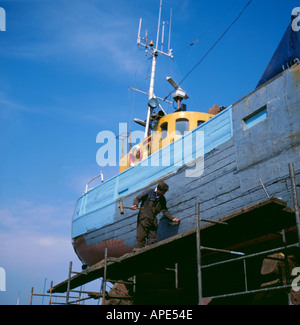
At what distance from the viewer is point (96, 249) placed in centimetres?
1202

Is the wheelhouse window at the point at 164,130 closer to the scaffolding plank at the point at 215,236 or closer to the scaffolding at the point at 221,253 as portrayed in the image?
the scaffolding at the point at 221,253

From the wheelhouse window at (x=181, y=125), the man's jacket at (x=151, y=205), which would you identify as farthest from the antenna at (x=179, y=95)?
the man's jacket at (x=151, y=205)

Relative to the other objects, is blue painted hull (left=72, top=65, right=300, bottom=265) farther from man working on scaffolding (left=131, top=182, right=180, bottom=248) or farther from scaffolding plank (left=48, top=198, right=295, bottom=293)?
scaffolding plank (left=48, top=198, right=295, bottom=293)

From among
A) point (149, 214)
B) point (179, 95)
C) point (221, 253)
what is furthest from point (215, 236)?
point (179, 95)

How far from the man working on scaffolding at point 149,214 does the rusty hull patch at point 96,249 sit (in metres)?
2.14

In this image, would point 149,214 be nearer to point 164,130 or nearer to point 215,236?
point 215,236

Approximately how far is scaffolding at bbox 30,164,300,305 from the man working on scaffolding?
0.51 metres

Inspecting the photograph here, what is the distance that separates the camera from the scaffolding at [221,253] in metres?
5.14

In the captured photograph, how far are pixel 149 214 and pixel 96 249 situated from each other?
15.2ft
